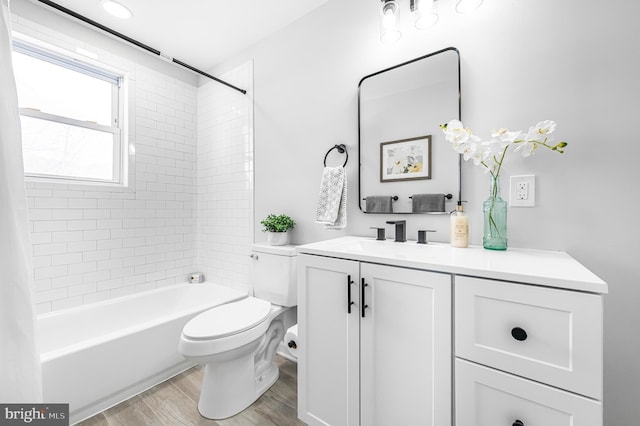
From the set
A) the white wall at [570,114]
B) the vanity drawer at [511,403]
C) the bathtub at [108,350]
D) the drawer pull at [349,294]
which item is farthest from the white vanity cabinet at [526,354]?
the bathtub at [108,350]

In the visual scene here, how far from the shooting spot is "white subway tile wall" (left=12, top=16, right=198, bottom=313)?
187 centimetres

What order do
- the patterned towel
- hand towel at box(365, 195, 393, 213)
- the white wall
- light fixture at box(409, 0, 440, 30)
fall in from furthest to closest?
the patterned towel → hand towel at box(365, 195, 393, 213) → light fixture at box(409, 0, 440, 30) → the white wall

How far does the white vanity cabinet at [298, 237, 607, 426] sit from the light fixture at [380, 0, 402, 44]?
1.10m

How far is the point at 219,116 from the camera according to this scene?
2.53 m

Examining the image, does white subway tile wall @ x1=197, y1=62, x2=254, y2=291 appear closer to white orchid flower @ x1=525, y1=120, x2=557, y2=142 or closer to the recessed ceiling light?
the recessed ceiling light

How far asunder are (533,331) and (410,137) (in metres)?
1.03

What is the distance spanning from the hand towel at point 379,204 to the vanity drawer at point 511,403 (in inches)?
32.8

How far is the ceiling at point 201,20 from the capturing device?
71.1 inches

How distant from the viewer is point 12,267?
81 centimetres

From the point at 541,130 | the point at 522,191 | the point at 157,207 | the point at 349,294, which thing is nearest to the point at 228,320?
the point at 349,294

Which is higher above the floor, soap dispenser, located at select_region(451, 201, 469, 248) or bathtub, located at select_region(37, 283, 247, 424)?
soap dispenser, located at select_region(451, 201, 469, 248)

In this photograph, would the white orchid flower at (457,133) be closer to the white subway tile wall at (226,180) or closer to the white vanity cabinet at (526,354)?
the white vanity cabinet at (526,354)

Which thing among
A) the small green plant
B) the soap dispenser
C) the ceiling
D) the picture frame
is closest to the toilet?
the small green plant

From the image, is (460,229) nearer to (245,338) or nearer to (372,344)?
(372,344)
